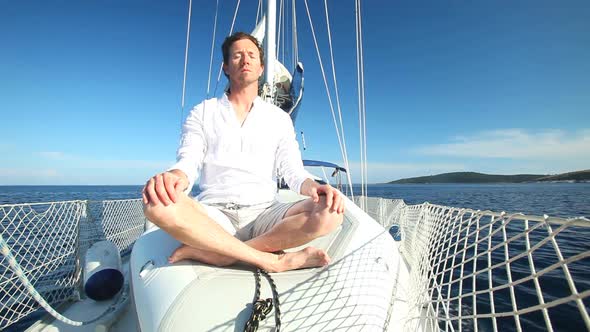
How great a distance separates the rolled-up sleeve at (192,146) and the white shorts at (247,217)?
0.90 feet

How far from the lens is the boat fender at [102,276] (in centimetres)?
254

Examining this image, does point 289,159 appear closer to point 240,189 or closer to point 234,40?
point 240,189

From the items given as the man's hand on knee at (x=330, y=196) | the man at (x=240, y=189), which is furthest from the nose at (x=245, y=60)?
the man's hand on knee at (x=330, y=196)

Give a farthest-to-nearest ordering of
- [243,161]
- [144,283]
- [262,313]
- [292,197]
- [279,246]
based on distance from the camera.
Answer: [292,197], [243,161], [279,246], [144,283], [262,313]

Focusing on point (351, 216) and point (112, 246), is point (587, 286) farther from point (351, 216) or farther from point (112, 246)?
point (112, 246)

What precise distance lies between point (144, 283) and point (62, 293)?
1.96 m

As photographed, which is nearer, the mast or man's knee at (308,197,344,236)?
man's knee at (308,197,344,236)

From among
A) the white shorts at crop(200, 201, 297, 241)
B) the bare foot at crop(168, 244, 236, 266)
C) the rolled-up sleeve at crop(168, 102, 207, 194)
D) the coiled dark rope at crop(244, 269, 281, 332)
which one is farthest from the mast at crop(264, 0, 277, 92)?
the coiled dark rope at crop(244, 269, 281, 332)

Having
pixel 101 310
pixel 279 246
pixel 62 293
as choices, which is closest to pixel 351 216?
pixel 279 246

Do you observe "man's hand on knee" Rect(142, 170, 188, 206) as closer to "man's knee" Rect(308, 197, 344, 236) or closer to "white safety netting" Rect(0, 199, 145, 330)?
"man's knee" Rect(308, 197, 344, 236)

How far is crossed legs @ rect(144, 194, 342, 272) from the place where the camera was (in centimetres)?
146

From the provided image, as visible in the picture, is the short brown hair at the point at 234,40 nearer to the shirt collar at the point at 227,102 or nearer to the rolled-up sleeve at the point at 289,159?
the shirt collar at the point at 227,102

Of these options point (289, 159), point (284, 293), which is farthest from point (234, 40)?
point (284, 293)

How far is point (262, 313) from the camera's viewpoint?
130cm
